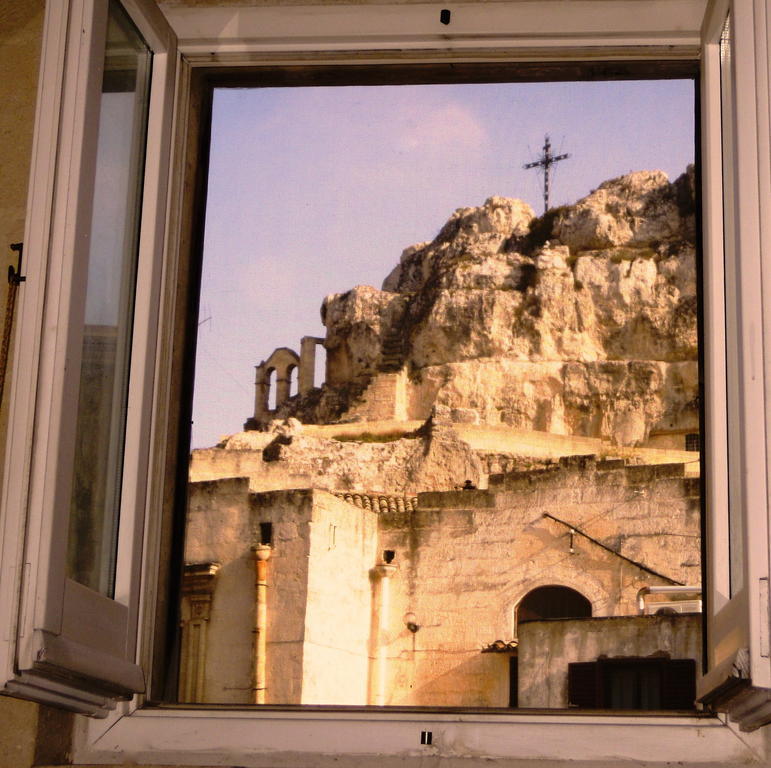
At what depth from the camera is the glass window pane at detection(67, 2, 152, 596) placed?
4.96 ft

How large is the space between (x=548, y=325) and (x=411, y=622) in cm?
1796

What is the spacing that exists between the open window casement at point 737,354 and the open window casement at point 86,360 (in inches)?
27.7

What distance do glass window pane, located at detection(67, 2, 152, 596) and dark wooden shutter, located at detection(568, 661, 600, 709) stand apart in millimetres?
10194

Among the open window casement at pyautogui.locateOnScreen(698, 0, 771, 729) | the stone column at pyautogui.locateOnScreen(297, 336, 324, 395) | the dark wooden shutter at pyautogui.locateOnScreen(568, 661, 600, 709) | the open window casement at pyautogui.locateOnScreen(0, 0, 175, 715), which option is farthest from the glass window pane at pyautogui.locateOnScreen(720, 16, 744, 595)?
the stone column at pyautogui.locateOnScreen(297, 336, 324, 395)

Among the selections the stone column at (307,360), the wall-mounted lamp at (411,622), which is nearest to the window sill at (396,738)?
the wall-mounted lamp at (411,622)

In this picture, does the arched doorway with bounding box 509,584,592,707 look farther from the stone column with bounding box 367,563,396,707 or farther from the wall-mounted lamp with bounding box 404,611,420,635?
the stone column with bounding box 367,563,396,707

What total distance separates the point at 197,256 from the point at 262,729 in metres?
0.72

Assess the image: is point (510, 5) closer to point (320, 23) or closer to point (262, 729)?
point (320, 23)

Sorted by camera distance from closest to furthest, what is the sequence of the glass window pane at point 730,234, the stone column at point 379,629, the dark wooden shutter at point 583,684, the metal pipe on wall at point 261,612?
the glass window pane at point 730,234, the dark wooden shutter at point 583,684, the metal pipe on wall at point 261,612, the stone column at point 379,629

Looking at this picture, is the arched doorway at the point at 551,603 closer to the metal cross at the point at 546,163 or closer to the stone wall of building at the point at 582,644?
the stone wall of building at the point at 582,644

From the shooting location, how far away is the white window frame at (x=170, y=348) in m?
1.33

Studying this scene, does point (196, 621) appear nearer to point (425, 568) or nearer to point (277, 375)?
point (425, 568)

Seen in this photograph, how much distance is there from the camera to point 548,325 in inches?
1310

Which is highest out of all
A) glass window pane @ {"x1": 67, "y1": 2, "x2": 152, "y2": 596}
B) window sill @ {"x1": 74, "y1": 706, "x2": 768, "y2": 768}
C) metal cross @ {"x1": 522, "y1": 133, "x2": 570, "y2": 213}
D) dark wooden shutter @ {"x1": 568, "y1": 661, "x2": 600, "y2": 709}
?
metal cross @ {"x1": 522, "y1": 133, "x2": 570, "y2": 213}
